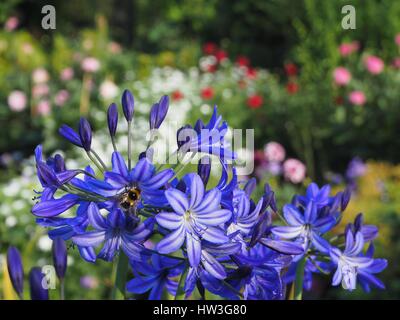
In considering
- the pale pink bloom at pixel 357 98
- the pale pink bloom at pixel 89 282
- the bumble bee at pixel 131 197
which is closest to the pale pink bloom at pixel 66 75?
the pale pink bloom at pixel 357 98

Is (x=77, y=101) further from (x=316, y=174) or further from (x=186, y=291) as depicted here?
(x=186, y=291)

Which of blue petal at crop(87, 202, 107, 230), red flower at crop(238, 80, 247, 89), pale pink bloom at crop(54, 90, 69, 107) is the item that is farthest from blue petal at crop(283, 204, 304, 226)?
red flower at crop(238, 80, 247, 89)

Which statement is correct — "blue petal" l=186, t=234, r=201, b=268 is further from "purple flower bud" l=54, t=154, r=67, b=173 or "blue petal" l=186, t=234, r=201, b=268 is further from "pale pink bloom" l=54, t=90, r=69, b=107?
"pale pink bloom" l=54, t=90, r=69, b=107

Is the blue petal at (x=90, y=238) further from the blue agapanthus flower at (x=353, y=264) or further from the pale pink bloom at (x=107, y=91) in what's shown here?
the pale pink bloom at (x=107, y=91)

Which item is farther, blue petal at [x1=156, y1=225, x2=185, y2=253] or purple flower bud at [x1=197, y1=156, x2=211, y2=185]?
purple flower bud at [x1=197, y1=156, x2=211, y2=185]
